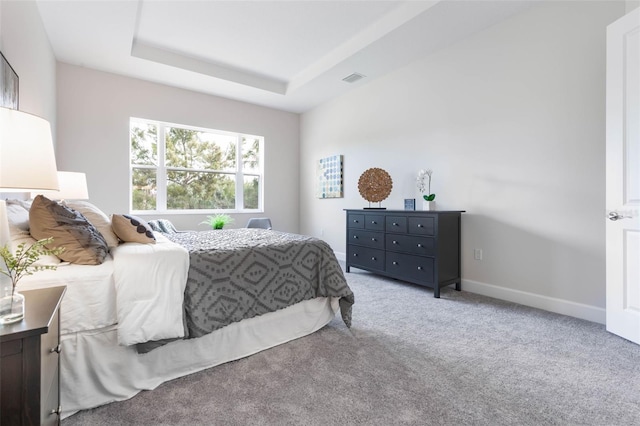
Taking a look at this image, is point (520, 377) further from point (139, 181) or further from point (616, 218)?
point (139, 181)

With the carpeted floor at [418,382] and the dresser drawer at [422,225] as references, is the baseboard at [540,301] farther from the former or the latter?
the dresser drawer at [422,225]

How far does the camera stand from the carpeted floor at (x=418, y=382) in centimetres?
138

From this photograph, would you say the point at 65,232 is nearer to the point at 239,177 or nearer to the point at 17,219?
the point at 17,219

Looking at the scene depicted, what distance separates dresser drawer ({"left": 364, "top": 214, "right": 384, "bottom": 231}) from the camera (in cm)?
367

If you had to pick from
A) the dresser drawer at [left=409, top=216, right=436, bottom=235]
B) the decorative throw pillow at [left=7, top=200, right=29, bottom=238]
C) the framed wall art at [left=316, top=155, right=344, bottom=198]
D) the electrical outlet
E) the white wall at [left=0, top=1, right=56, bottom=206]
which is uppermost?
the white wall at [left=0, top=1, right=56, bottom=206]

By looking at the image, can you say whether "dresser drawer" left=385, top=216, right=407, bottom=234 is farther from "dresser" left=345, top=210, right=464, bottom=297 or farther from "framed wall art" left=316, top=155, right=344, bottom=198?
"framed wall art" left=316, top=155, right=344, bottom=198

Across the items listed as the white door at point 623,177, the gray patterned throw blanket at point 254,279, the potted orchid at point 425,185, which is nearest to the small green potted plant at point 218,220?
the gray patterned throw blanket at point 254,279

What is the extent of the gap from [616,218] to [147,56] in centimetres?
487

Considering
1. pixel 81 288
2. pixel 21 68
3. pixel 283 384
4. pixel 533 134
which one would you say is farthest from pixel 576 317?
pixel 21 68

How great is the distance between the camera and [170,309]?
1.56m

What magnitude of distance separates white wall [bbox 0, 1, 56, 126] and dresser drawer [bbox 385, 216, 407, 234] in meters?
3.44

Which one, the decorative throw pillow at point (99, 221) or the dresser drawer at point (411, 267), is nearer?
the decorative throw pillow at point (99, 221)

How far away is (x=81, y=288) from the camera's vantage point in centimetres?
139

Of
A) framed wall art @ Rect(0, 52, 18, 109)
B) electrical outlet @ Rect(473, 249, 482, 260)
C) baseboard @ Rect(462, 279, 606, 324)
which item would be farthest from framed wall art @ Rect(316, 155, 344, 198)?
framed wall art @ Rect(0, 52, 18, 109)
